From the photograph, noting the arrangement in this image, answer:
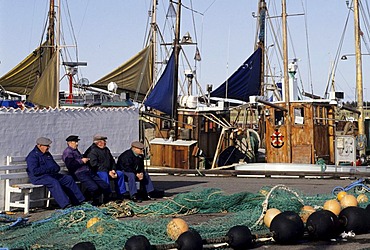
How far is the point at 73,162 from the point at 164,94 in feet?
49.9

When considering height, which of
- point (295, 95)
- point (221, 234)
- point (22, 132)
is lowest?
point (221, 234)

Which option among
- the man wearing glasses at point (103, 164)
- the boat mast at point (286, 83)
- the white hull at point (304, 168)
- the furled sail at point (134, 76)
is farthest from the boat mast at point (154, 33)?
the man wearing glasses at point (103, 164)

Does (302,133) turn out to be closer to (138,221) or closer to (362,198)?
(362,198)

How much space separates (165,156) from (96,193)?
44.2 ft

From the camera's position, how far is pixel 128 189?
1526 centimetres

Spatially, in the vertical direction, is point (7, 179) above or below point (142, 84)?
below

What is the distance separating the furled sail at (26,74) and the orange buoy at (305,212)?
3021 centimetres

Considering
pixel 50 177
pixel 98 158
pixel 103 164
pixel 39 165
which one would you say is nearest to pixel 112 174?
pixel 103 164

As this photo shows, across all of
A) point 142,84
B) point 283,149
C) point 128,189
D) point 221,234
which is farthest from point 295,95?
point 221,234

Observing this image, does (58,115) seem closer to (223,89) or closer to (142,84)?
(223,89)

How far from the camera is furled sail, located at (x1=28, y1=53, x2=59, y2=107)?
22.8 meters

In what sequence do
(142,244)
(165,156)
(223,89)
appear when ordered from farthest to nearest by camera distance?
(223,89) < (165,156) < (142,244)

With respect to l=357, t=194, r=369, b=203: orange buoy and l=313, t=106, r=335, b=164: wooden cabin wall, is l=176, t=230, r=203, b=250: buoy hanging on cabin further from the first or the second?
l=313, t=106, r=335, b=164: wooden cabin wall

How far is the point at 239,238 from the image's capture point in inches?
374
